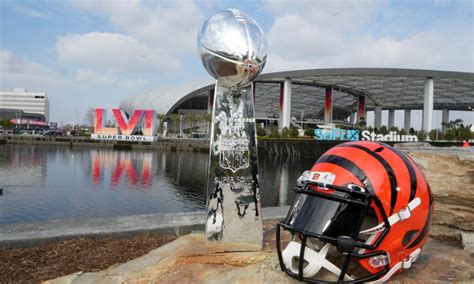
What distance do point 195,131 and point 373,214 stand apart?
88793 mm

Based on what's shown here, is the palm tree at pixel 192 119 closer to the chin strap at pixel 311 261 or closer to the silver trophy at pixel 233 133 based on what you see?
the silver trophy at pixel 233 133

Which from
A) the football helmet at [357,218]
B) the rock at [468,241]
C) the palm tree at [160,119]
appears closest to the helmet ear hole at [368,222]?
the football helmet at [357,218]

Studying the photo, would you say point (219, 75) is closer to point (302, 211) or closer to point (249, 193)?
point (249, 193)

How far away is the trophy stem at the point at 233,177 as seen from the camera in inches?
180

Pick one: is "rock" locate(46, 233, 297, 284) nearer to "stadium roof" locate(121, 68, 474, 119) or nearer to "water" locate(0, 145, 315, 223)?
"water" locate(0, 145, 315, 223)

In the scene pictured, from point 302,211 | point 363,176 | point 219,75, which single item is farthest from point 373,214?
point 219,75

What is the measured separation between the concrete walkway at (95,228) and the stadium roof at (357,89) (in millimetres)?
56118

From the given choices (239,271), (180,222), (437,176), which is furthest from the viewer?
(180,222)

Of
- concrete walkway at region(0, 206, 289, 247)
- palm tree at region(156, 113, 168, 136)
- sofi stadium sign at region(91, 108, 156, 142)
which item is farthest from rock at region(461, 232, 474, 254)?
palm tree at region(156, 113, 168, 136)

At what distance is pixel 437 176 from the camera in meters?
5.27

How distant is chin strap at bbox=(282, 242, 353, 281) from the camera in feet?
10.2

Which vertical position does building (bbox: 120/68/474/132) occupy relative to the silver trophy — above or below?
above

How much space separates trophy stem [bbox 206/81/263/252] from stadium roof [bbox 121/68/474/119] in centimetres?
5686

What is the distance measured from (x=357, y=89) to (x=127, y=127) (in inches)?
1632
